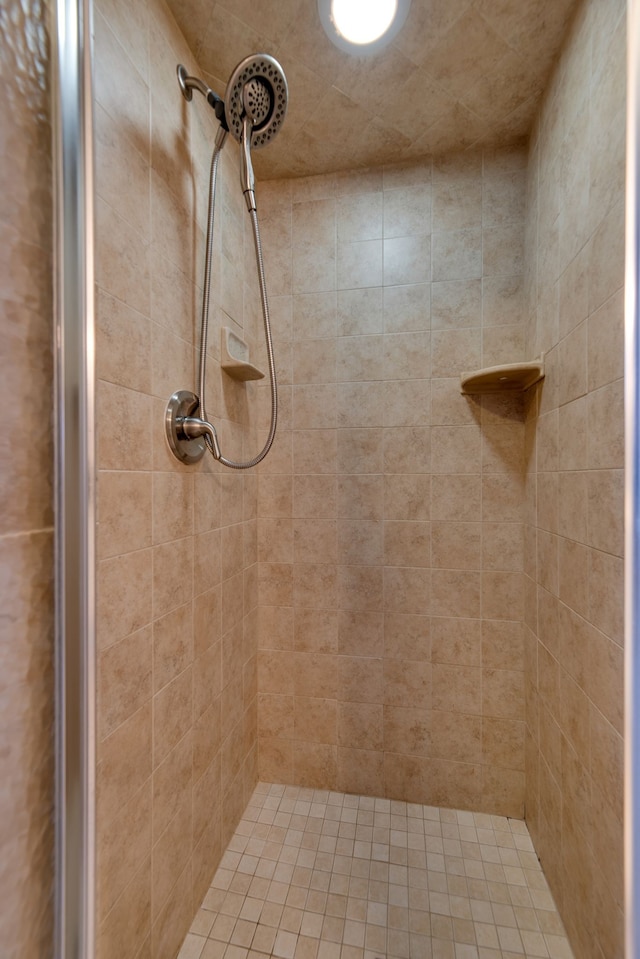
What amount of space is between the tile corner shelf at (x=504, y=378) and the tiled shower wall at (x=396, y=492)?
0.05 meters

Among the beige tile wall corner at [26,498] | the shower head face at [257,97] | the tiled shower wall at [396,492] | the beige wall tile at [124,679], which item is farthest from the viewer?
the tiled shower wall at [396,492]

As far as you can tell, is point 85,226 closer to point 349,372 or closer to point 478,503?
point 349,372

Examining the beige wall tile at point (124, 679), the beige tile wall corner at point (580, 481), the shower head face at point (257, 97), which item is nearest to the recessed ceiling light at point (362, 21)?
the shower head face at point (257, 97)

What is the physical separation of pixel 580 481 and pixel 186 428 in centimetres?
94

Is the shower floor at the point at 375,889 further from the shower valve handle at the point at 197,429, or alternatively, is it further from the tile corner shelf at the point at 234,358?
the tile corner shelf at the point at 234,358

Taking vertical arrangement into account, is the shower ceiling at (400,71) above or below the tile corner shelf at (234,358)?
above

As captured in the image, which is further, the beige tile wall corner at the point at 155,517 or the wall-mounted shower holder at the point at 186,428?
the wall-mounted shower holder at the point at 186,428

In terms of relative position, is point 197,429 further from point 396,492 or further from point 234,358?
point 396,492

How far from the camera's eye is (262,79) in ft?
2.81

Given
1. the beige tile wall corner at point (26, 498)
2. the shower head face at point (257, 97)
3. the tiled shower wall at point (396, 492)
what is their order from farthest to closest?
the tiled shower wall at point (396, 492) < the shower head face at point (257, 97) < the beige tile wall corner at point (26, 498)

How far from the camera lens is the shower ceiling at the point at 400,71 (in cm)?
91

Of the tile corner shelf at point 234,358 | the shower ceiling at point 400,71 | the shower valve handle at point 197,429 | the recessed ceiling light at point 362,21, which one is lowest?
the shower valve handle at point 197,429

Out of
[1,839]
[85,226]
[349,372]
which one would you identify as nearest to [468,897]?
[1,839]

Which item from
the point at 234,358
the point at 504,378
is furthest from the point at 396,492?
the point at 234,358
